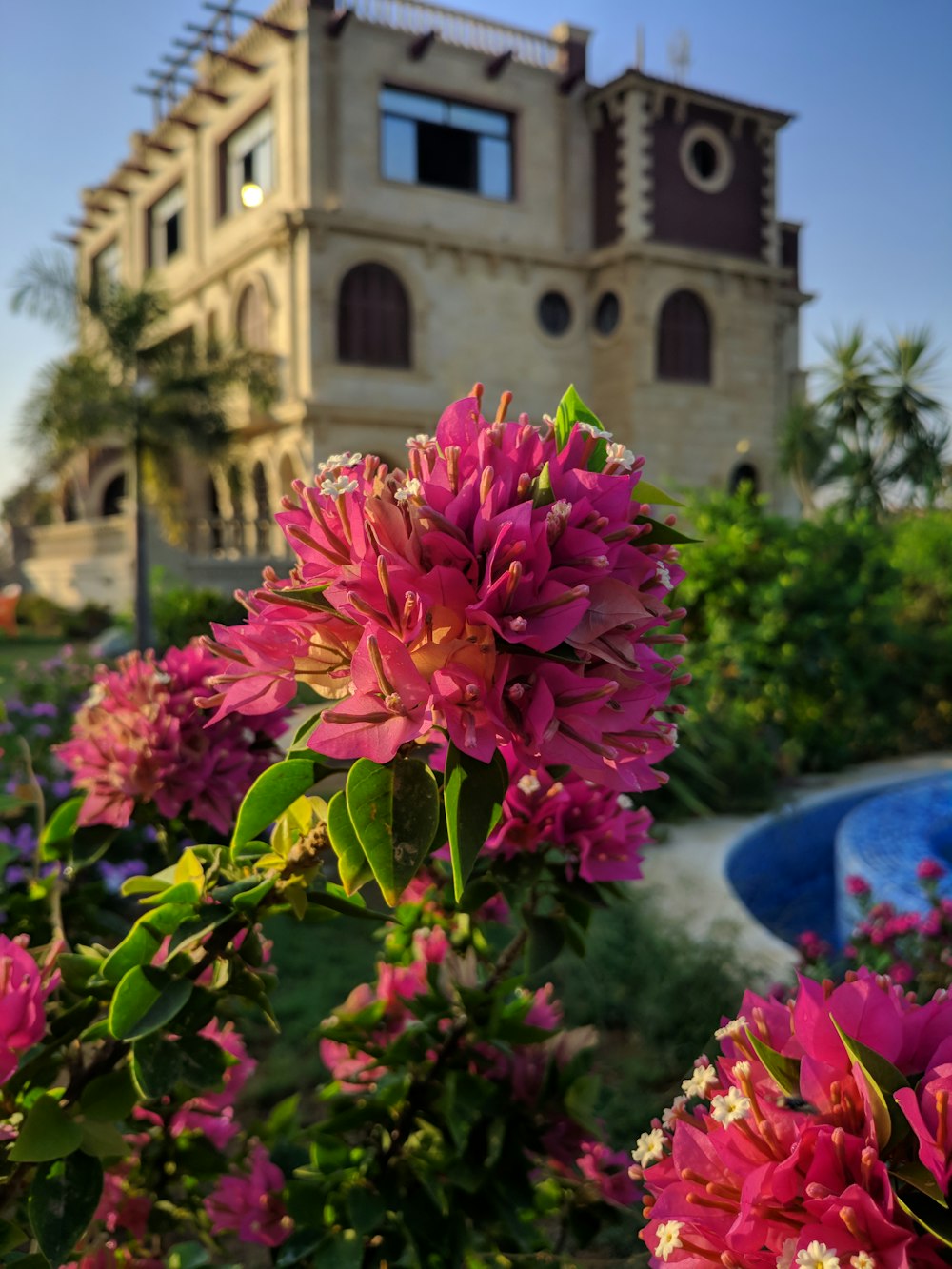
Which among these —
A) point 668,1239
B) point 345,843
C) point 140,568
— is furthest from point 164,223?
point 668,1239

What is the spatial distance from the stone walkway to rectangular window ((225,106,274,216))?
17069 millimetres

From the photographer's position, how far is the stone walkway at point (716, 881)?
414 centimetres

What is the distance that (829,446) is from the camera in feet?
74.1

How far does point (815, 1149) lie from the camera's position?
71cm

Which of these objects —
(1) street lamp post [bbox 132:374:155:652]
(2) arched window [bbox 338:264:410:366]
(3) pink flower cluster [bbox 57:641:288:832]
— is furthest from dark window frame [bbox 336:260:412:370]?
(3) pink flower cluster [bbox 57:641:288:832]

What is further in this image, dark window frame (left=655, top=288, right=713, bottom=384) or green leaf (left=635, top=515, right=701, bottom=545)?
dark window frame (left=655, top=288, right=713, bottom=384)

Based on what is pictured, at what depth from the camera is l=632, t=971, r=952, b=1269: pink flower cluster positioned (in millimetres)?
670

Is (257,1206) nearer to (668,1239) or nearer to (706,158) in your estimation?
(668,1239)

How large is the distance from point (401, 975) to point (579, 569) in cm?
102

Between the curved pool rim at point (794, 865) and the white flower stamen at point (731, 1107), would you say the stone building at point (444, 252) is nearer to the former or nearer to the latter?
the curved pool rim at point (794, 865)

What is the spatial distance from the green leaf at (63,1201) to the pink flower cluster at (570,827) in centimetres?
54

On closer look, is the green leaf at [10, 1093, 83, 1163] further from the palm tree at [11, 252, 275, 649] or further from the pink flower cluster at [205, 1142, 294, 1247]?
the palm tree at [11, 252, 275, 649]

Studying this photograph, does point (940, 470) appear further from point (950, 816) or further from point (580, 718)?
point (580, 718)

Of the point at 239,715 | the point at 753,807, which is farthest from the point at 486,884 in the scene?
the point at 753,807
